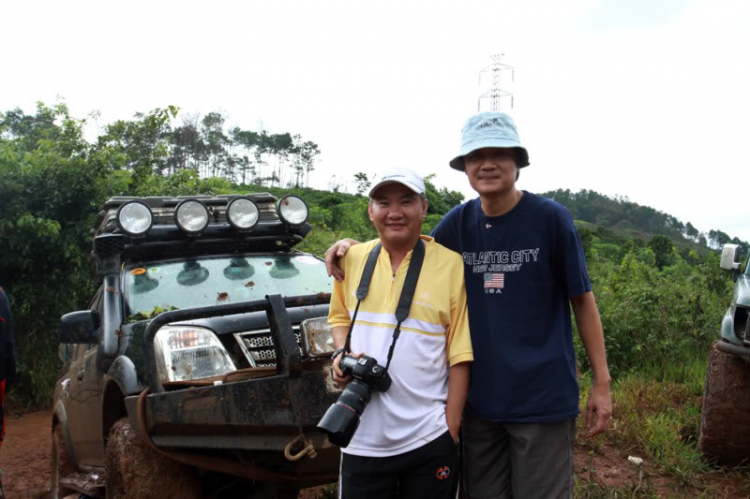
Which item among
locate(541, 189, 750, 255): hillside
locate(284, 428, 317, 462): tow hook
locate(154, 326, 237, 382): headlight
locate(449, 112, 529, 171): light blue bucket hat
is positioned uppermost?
locate(541, 189, 750, 255): hillside

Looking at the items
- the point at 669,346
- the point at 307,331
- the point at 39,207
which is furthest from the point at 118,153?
the point at 669,346

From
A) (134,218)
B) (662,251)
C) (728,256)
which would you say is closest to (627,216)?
(662,251)

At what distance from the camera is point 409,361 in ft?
7.41

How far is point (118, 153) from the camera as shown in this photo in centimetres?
874

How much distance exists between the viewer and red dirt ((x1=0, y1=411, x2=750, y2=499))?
13.7 feet

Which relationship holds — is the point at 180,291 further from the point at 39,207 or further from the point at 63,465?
the point at 39,207

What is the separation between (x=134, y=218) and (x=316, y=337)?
1.68 metres

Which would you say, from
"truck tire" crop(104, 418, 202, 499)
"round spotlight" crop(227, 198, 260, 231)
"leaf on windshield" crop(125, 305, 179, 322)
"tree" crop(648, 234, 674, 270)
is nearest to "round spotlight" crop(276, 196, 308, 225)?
"round spotlight" crop(227, 198, 260, 231)

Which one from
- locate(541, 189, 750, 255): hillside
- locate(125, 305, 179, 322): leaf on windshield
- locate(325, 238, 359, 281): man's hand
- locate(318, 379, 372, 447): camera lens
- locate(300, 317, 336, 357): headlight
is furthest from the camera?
locate(541, 189, 750, 255): hillside

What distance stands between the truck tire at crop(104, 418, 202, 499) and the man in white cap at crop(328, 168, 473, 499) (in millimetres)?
1156

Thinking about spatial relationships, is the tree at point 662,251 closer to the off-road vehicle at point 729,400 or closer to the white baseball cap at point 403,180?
the off-road vehicle at point 729,400

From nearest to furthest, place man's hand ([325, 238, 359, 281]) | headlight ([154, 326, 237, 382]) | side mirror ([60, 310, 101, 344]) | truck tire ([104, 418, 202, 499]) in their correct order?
man's hand ([325, 238, 359, 281]) < truck tire ([104, 418, 202, 499]) < headlight ([154, 326, 237, 382]) < side mirror ([60, 310, 101, 344])

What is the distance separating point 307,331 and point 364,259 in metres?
1.01

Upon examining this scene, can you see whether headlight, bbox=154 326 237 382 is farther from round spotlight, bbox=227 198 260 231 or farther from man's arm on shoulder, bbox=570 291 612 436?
man's arm on shoulder, bbox=570 291 612 436
